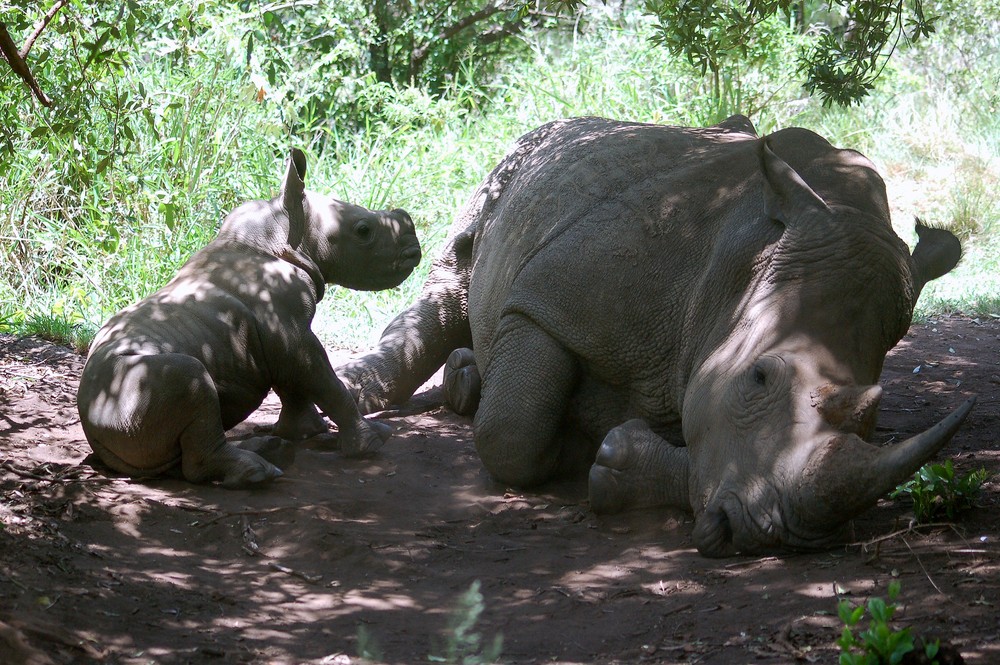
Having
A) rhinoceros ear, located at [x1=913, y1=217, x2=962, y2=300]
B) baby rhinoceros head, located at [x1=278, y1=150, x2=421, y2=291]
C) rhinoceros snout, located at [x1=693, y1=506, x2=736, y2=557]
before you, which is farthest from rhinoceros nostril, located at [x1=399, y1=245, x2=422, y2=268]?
rhinoceros snout, located at [x1=693, y1=506, x2=736, y2=557]

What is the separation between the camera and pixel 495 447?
529 centimetres

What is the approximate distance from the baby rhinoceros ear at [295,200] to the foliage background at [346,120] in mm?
664

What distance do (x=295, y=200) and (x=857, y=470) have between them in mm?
3517

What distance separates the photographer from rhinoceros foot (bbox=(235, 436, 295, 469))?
5469 millimetres

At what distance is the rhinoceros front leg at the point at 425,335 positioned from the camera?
6.69 metres

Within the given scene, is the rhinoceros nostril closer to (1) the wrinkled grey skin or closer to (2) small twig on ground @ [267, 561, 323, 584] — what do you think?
(1) the wrinkled grey skin

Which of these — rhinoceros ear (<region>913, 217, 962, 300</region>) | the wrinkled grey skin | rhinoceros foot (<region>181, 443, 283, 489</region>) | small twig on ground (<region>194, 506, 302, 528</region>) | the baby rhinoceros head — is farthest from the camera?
the baby rhinoceros head

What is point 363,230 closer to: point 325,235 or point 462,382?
point 325,235

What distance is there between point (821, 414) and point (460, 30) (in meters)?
10.9

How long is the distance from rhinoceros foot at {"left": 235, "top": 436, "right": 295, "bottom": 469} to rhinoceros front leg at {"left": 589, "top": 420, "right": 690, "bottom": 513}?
1.61m

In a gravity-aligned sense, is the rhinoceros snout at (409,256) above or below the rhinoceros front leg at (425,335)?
above

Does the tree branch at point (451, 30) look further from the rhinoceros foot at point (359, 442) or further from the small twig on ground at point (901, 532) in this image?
the small twig on ground at point (901, 532)

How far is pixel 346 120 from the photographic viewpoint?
13.1 meters

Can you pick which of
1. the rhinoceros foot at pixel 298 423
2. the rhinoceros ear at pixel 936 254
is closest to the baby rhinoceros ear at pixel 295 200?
the rhinoceros foot at pixel 298 423
